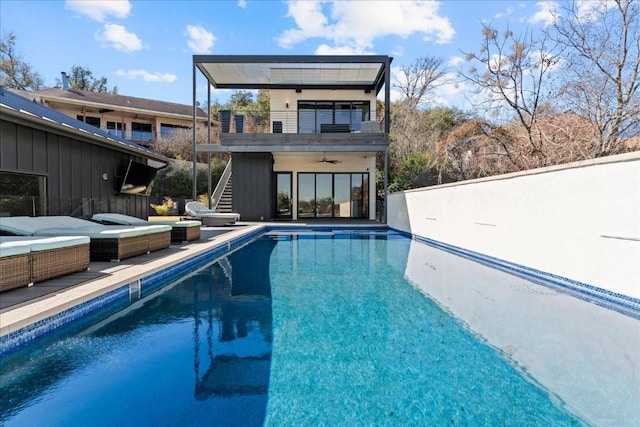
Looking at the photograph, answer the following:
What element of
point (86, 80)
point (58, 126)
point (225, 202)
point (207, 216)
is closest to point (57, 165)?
point (58, 126)

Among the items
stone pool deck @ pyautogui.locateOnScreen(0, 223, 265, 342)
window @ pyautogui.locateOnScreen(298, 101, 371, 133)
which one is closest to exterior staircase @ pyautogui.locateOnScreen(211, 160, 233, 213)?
window @ pyautogui.locateOnScreen(298, 101, 371, 133)

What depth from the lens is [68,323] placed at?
3383 millimetres

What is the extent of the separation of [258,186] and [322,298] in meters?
10.6

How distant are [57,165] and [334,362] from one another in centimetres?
722

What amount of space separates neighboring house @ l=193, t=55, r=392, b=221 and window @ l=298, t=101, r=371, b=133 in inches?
1.7

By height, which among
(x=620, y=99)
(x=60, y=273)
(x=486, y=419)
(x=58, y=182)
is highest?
(x=620, y=99)

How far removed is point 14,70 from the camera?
29.3 meters

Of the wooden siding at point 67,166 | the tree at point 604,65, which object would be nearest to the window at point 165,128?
the wooden siding at point 67,166

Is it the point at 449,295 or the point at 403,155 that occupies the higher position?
the point at 403,155

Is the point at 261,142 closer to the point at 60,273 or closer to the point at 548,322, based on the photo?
the point at 60,273

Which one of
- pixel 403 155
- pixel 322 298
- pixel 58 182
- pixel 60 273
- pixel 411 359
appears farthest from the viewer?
pixel 403 155

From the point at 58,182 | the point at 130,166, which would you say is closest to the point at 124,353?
the point at 58,182

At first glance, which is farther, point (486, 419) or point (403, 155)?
point (403, 155)

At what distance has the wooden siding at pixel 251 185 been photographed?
575 inches
